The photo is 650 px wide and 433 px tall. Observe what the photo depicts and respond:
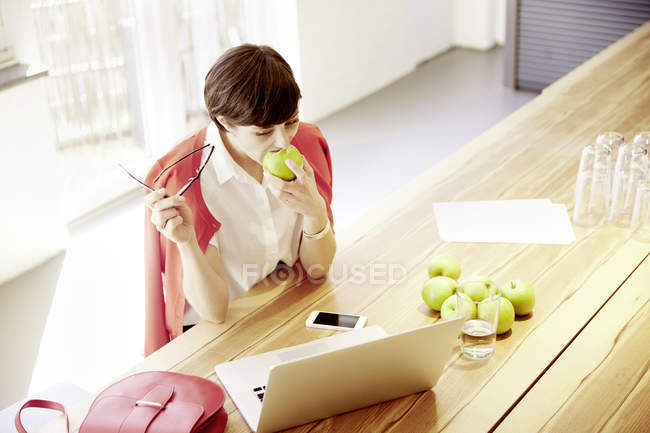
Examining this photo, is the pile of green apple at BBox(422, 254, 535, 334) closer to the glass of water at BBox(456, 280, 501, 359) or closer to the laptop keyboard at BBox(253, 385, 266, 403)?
the glass of water at BBox(456, 280, 501, 359)

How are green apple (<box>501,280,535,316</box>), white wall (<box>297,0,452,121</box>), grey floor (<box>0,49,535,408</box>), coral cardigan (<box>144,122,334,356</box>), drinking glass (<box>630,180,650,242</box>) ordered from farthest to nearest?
1. white wall (<box>297,0,452,121</box>)
2. grey floor (<box>0,49,535,408</box>)
3. drinking glass (<box>630,180,650,242</box>)
4. coral cardigan (<box>144,122,334,356</box>)
5. green apple (<box>501,280,535,316</box>)

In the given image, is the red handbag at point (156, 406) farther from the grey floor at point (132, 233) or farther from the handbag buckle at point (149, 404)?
the grey floor at point (132, 233)

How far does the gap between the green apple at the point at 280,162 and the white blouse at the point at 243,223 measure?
15 centimetres

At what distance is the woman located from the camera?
1.74 metres

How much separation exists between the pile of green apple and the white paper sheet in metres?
0.23

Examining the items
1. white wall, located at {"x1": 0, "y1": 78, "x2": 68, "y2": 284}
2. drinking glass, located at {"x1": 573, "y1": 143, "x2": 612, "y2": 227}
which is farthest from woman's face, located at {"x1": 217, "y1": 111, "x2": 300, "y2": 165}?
white wall, located at {"x1": 0, "y1": 78, "x2": 68, "y2": 284}

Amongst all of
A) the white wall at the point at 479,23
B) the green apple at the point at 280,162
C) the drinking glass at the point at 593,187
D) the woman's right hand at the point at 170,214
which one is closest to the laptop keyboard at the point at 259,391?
the woman's right hand at the point at 170,214

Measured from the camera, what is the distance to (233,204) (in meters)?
1.97

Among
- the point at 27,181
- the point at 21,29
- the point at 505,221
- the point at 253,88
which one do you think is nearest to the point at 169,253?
the point at 253,88

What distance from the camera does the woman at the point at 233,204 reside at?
68.7 inches

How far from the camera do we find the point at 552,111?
2.91m

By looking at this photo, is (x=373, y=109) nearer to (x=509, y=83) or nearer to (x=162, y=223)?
(x=509, y=83)

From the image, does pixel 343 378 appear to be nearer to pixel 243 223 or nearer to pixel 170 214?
pixel 170 214

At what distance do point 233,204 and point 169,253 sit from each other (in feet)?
0.63
